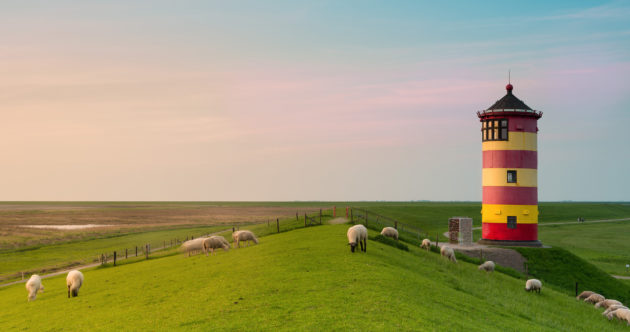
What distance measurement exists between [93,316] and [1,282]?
113 feet

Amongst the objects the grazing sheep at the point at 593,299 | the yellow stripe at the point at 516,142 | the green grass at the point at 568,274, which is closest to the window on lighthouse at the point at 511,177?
the yellow stripe at the point at 516,142

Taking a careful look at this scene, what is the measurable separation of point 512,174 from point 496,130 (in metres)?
4.90

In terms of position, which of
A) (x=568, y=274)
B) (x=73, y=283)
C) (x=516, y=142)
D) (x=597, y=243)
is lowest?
(x=597, y=243)

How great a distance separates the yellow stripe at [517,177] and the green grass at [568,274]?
678cm

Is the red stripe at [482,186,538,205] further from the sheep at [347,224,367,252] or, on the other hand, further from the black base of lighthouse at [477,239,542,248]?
the sheep at [347,224,367,252]

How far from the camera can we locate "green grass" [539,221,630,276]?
2445 inches

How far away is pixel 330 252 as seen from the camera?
27906mm

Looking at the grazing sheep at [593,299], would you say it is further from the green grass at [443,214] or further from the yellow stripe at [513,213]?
the green grass at [443,214]

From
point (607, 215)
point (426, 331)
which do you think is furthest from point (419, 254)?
point (607, 215)

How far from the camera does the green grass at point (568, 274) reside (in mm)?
43812

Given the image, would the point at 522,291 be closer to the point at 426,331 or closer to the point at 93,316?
the point at 426,331

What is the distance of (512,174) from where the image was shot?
164 ft

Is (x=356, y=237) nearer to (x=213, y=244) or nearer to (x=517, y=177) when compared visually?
(x=213, y=244)

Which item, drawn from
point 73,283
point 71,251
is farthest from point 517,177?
point 71,251
